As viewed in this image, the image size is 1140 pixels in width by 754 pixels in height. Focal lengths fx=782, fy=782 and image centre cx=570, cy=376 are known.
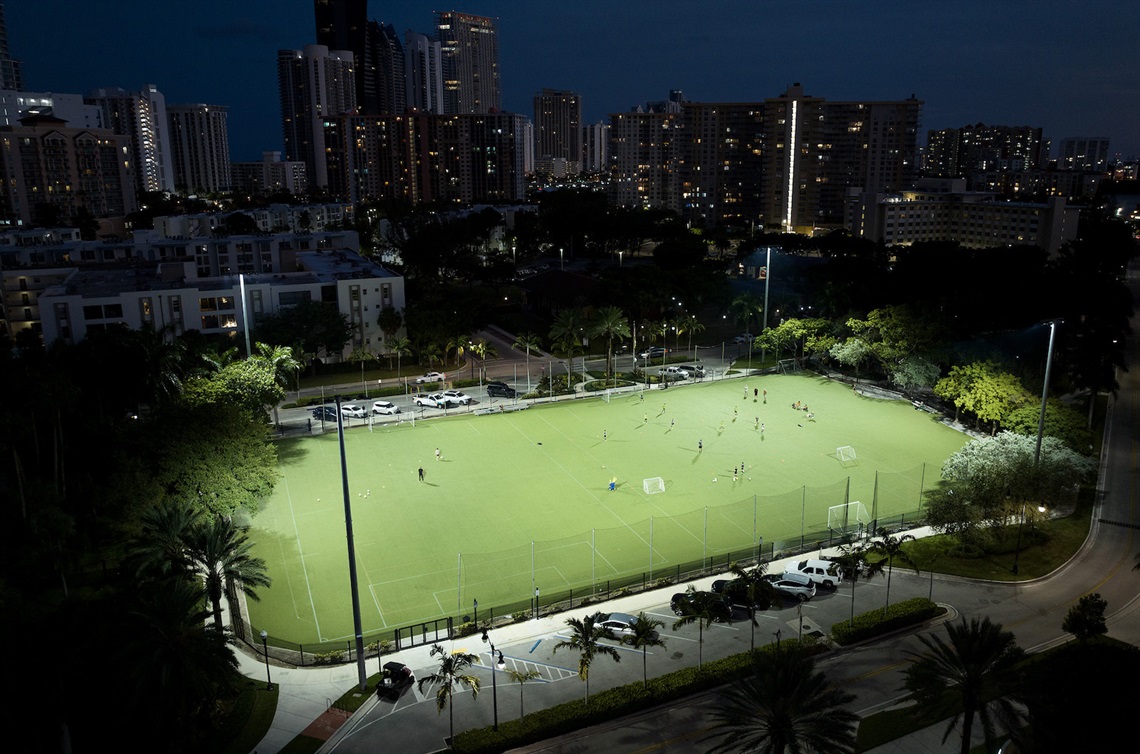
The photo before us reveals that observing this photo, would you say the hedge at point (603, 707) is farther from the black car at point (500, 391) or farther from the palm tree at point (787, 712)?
the black car at point (500, 391)

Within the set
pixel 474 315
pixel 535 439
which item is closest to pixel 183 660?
pixel 535 439

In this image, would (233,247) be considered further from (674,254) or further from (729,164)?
(729,164)

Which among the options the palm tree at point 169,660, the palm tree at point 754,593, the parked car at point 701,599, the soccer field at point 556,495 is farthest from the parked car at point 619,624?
the palm tree at point 169,660

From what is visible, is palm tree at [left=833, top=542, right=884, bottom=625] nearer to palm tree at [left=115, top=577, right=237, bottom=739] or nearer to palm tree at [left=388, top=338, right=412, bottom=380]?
palm tree at [left=115, top=577, right=237, bottom=739]

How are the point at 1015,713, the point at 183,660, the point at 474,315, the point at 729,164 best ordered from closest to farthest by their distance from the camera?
the point at 1015,713 < the point at 183,660 < the point at 474,315 < the point at 729,164

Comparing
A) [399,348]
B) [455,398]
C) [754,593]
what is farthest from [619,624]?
[399,348]

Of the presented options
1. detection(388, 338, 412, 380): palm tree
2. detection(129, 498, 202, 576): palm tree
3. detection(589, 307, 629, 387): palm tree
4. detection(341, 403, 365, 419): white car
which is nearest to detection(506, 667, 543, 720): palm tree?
detection(129, 498, 202, 576): palm tree
